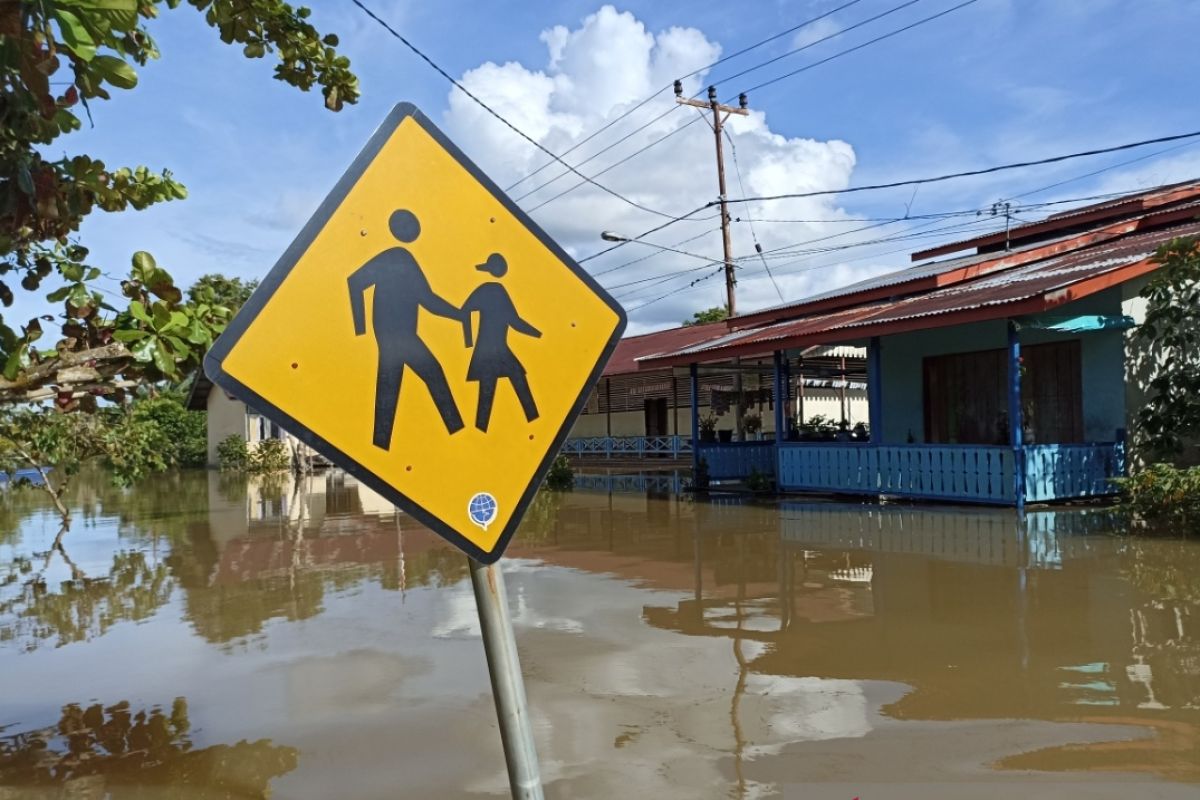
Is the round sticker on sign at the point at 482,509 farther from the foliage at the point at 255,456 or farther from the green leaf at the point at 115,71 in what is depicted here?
the foliage at the point at 255,456

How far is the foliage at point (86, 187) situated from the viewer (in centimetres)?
274

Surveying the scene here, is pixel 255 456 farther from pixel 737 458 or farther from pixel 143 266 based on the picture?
pixel 143 266

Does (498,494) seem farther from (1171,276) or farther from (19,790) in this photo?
(1171,276)

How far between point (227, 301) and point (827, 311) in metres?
16.7

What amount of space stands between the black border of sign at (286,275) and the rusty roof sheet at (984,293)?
1074 cm

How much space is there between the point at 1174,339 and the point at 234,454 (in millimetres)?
33213

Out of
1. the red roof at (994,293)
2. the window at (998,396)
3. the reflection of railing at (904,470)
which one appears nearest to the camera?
the red roof at (994,293)

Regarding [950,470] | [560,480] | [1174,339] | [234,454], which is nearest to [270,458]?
[234,454]

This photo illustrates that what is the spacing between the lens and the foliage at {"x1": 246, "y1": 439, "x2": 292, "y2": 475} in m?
34.8

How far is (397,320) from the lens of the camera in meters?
1.67

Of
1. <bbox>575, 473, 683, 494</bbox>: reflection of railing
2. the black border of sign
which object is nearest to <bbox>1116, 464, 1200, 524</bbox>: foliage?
<bbox>575, 473, 683, 494</bbox>: reflection of railing

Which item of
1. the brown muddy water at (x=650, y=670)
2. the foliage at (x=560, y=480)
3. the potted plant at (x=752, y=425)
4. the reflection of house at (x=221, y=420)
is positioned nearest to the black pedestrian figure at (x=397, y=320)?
the brown muddy water at (x=650, y=670)

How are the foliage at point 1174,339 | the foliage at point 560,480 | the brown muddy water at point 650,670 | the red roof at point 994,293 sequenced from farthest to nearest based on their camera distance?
the foliage at point 560,480 → the red roof at point 994,293 → the foliage at point 1174,339 → the brown muddy water at point 650,670

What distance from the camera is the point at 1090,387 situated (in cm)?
1295
